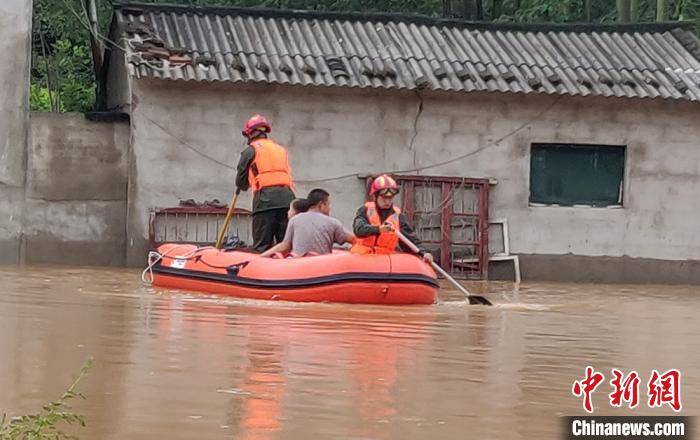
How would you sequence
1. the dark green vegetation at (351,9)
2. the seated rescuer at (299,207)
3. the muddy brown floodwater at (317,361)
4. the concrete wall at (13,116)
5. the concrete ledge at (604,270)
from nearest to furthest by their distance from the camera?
1. the muddy brown floodwater at (317,361)
2. the seated rescuer at (299,207)
3. the concrete wall at (13,116)
4. the concrete ledge at (604,270)
5. the dark green vegetation at (351,9)

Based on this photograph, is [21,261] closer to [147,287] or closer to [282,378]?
[147,287]

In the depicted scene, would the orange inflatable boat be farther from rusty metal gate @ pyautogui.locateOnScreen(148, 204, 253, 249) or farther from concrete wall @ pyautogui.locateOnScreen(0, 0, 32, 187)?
concrete wall @ pyautogui.locateOnScreen(0, 0, 32, 187)

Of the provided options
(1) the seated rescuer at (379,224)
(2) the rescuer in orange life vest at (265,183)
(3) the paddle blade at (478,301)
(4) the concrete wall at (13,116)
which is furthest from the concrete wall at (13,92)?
(3) the paddle blade at (478,301)

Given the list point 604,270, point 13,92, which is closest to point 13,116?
point 13,92

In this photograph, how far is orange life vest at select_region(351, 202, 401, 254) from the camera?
12258 millimetres

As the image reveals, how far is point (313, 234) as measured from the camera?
41.8ft

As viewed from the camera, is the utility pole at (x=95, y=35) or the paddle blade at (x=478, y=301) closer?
the paddle blade at (x=478, y=301)

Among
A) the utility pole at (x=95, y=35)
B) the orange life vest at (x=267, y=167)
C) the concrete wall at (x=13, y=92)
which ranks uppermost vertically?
the utility pole at (x=95, y=35)

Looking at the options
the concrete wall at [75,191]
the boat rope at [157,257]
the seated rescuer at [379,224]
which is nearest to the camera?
the seated rescuer at [379,224]

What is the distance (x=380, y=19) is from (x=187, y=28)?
9.49 ft

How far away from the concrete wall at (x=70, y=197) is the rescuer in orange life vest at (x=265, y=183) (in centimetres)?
340

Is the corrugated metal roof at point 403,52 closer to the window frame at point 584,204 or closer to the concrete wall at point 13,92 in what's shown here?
the window frame at point 584,204

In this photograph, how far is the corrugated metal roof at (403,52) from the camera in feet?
54.7

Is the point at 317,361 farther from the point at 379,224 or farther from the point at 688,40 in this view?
the point at 688,40
